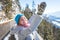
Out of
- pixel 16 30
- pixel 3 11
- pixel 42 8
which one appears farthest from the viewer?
pixel 3 11

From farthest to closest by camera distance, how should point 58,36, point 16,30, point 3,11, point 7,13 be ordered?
point 58,36 < point 3,11 < point 7,13 < point 16,30

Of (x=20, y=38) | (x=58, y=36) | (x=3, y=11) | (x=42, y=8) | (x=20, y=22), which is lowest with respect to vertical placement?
(x=58, y=36)

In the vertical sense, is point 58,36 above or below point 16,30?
below

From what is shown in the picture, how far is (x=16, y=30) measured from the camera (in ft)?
7.72

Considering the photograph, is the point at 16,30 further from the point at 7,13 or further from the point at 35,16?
the point at 7,13

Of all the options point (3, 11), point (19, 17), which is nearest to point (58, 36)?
point (3, 11)

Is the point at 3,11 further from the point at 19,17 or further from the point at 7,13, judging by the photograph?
the point at 19,17

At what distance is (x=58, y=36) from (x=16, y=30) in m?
26.6

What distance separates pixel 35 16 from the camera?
2.27 metres

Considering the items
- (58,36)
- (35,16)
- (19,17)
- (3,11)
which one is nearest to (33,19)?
(35,16)

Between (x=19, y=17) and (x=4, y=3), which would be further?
(x=4, y=3)

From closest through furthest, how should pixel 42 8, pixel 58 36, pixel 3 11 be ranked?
pixel 42 8, pixel 3 11, pixel 58 36

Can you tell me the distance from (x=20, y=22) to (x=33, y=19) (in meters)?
0.17

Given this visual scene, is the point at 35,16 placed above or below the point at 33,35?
above
